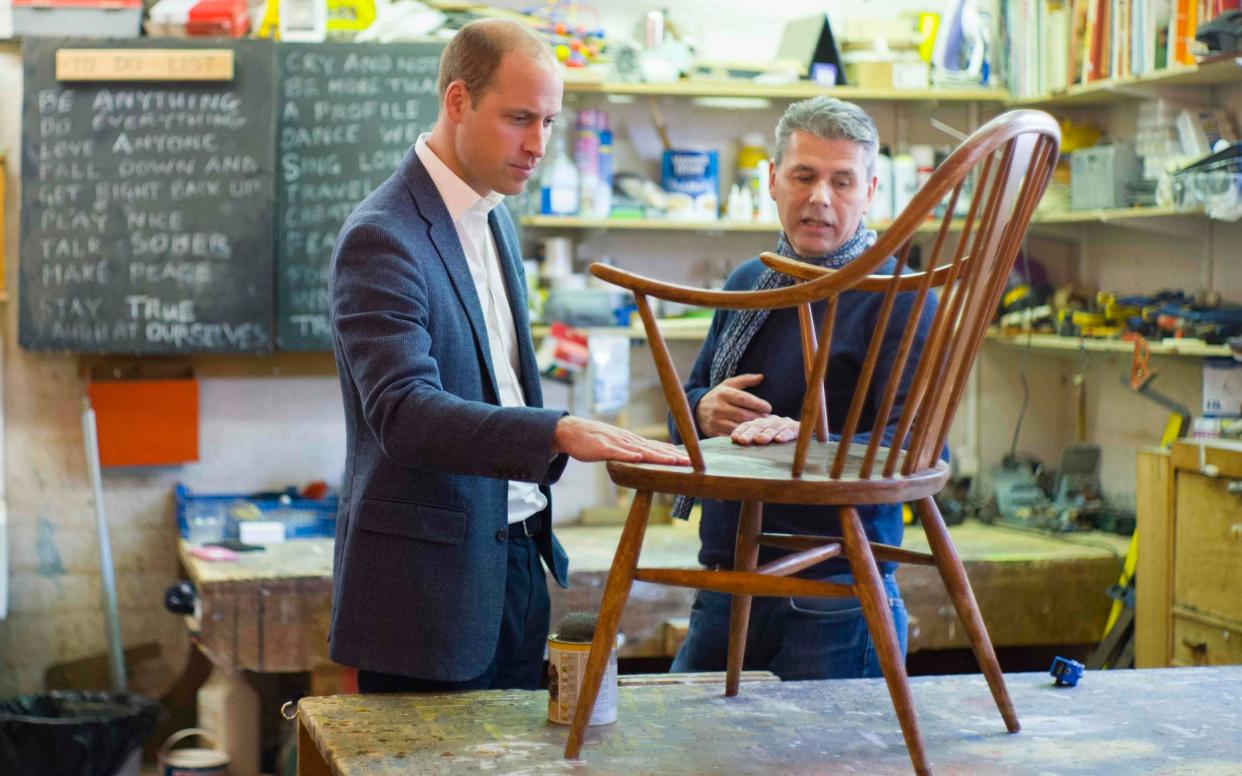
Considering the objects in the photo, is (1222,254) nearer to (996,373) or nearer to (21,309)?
(996,373)

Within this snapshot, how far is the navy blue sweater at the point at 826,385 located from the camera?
2.15 m

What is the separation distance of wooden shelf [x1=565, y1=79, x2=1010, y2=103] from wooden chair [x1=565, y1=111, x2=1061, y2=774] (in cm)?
245

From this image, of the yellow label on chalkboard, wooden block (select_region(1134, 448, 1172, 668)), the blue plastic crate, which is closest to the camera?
wooden block (select_region(1134, 448, 1172, 668))

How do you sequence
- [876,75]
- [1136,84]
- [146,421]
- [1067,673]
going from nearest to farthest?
[1067,673], [1136,84], [146,421], [876,75]

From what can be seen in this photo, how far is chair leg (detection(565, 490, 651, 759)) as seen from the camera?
1560 mm

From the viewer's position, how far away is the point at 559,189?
3959mm

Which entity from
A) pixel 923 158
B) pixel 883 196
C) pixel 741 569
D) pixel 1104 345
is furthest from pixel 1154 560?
pixel 741 569

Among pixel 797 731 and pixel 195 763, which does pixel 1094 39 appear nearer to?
pixel 797 731

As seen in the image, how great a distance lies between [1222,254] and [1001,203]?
8.20ft

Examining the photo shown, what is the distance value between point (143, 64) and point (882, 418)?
9.29ft

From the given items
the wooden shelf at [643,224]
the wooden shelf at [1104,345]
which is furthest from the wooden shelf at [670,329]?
the wooden shelf at [1104,345]

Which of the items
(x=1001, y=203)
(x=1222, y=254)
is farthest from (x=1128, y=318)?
(x=1001, y=203)

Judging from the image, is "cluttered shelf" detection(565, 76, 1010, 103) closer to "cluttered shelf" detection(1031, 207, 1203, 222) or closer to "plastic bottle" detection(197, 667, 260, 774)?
"cluttered shelf" detection(1031, 207, 1203, 222)

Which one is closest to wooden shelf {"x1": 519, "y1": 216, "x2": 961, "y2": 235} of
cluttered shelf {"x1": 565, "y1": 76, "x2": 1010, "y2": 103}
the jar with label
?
the jar with label
